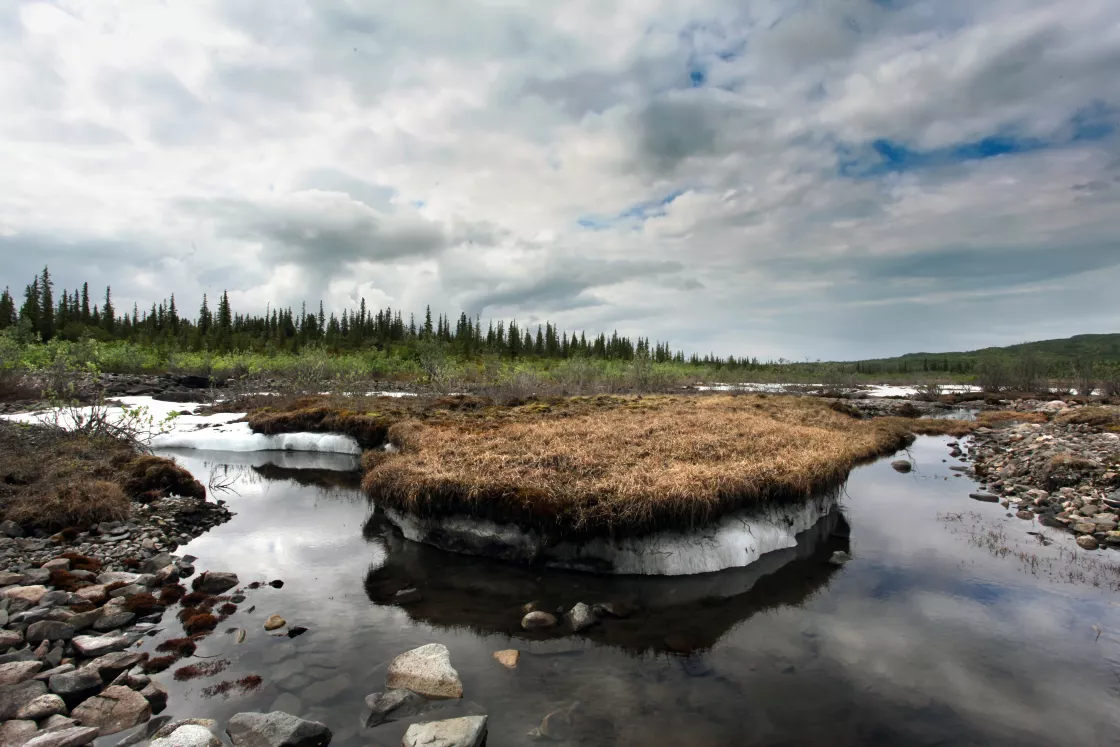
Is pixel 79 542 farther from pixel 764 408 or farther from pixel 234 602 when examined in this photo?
pixel 764 408

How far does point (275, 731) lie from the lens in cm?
505

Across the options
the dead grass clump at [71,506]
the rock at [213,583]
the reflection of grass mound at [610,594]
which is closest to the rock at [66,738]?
the reflection of grass mound at [610,594]

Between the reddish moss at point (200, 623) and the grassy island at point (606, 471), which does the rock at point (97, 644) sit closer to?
the reddish moss at point (200, 623)

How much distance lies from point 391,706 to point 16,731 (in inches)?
129

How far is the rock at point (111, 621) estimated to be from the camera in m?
6.89

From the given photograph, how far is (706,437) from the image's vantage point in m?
13.5

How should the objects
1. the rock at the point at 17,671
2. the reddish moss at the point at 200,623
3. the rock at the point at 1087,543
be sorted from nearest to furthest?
the rock at the point at 17,671 < the reddish moss at the point at 200,623 < the rock at the point at 1087,543

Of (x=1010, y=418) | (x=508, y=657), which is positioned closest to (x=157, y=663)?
(x=508, y=657)

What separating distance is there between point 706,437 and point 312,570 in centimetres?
951

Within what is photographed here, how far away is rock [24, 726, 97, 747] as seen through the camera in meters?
4.61

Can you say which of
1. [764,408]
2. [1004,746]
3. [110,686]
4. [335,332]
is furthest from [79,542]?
[335,332]

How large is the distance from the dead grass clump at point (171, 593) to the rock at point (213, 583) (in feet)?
0.77

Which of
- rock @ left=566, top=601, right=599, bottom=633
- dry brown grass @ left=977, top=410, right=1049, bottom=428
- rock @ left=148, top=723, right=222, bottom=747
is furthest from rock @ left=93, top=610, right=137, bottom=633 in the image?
dry brown grass @ left=977, top=410, right=1049, bottom=428

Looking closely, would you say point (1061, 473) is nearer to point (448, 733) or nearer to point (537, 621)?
point (537, 621)
